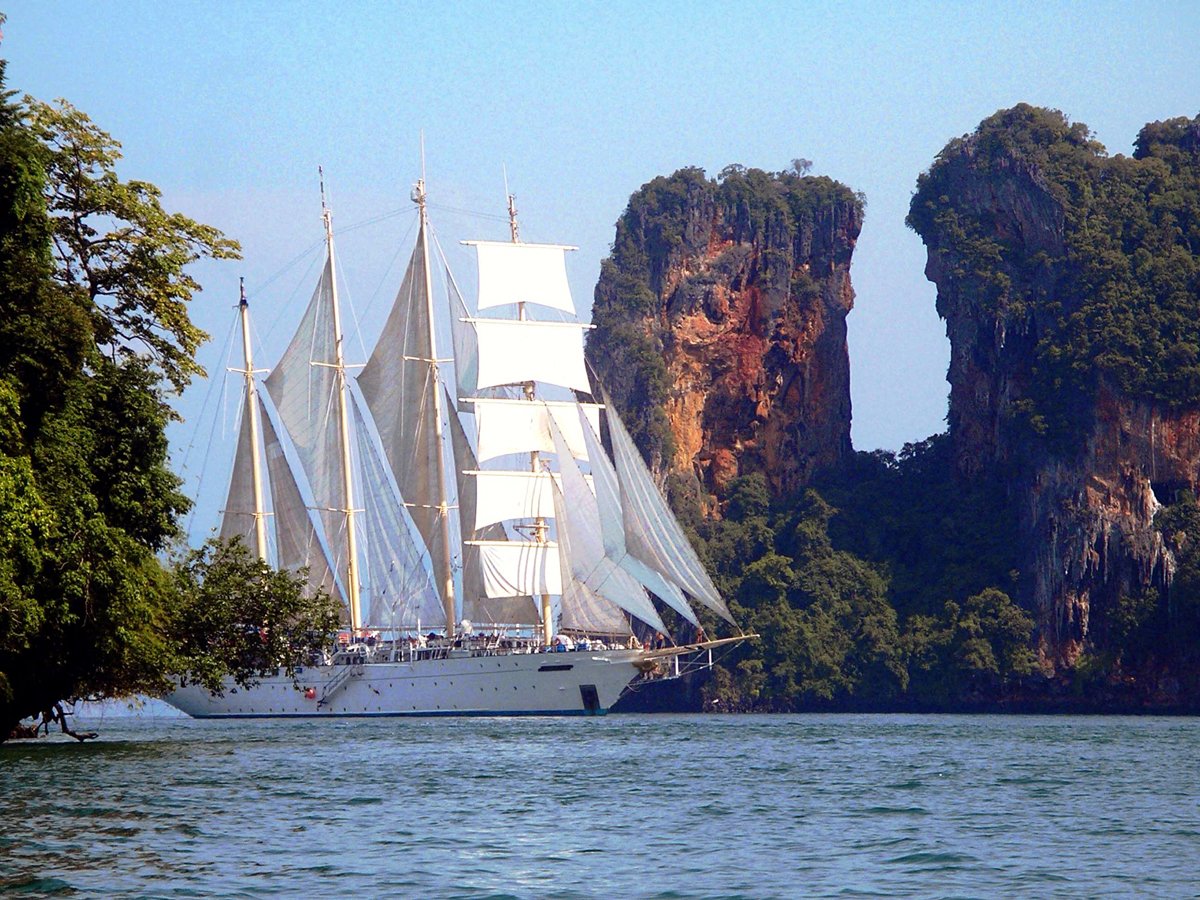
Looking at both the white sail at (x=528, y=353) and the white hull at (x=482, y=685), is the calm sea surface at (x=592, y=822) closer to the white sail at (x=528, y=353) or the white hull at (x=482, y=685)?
the white hull at (x=482, y=685)

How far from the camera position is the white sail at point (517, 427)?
79062 mm

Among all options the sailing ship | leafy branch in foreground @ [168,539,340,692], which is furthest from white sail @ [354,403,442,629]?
leafy branch in foreground @ [168,539,340,692]

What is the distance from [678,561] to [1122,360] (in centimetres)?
2964

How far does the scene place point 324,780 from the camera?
3098cm

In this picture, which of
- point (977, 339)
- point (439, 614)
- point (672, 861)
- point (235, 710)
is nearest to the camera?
point (672, 861)

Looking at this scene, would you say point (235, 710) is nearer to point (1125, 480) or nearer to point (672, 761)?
point (1125, 480)

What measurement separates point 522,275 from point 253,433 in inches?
547

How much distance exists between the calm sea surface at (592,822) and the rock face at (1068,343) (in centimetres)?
4986

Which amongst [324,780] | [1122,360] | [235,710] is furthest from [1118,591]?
[324,780]

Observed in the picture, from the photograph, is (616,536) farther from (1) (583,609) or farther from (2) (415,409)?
(2) (415,409)

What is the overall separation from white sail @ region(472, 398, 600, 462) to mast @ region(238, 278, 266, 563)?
32.7 feet

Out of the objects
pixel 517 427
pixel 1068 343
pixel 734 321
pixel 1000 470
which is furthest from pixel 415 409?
pixel 734 321

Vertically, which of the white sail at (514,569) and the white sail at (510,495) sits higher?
the white sail at (510,495)

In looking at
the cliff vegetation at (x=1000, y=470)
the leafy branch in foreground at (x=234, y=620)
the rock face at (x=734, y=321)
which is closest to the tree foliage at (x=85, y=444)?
the leafy branch in foreground at (x=234, y=620)
